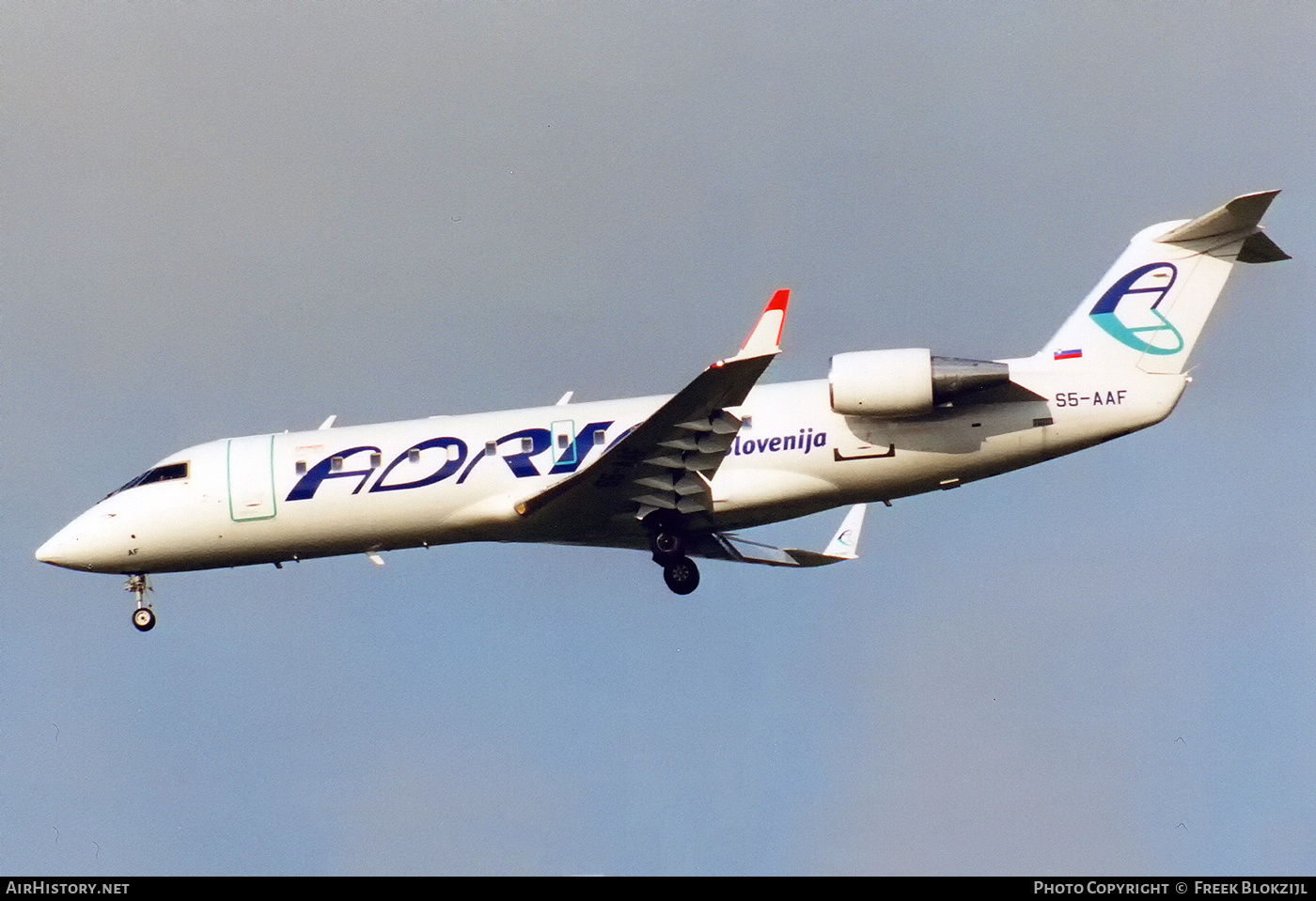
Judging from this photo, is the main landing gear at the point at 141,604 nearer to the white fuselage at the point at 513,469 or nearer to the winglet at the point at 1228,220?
the white fuselage at the point at 513,469

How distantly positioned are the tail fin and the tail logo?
1cm

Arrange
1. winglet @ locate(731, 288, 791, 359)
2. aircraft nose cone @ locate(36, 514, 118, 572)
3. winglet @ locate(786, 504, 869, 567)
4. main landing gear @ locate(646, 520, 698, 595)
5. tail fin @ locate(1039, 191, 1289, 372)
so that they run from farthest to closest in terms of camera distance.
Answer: winglet @ locate(786, 504, 869, 567), aircraft nose cone @ locate(36, 514, 118, 572), main landing gear @ locate(646, 520, 698, 595), tail fin @ locate(1039, 191, 1289, 372), winglet @ locate(731, 288, 791, 359)

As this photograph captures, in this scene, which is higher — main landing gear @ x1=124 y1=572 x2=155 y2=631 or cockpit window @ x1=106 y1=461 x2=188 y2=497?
cockpit window @ x1=106 y1=461 x2=188 y2=497

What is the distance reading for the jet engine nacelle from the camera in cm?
2514

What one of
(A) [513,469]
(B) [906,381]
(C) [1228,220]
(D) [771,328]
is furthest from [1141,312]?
(A) [513,469]

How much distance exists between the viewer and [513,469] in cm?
2650

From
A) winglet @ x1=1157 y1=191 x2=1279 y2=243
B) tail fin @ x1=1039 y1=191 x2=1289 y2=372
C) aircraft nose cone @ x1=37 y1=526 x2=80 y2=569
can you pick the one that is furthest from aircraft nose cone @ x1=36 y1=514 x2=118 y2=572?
winglet @ x1=1157 y1=191 x2=1279 y2=243

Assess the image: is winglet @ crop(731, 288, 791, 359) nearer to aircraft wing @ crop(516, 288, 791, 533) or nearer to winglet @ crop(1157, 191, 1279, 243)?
aircraft wing @ crop(516, 288, 791, 533)

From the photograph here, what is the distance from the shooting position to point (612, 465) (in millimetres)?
25453

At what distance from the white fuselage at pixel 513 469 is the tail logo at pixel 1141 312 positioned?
551 millimetres
